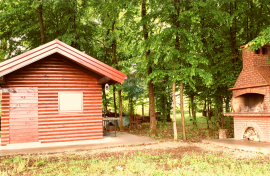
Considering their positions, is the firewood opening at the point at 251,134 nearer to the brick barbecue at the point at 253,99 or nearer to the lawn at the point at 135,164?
the brick barbecue at the point at 253,99

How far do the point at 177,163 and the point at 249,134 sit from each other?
495 cm

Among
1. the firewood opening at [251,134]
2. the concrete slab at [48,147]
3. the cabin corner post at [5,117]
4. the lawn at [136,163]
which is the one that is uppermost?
the cabin corner post at [5,117]

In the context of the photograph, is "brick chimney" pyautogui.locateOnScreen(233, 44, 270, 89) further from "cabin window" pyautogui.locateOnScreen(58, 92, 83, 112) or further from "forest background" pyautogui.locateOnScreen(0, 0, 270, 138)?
"cabin window" pyautogui.locateOnScreen(58, 92, 83, 112)

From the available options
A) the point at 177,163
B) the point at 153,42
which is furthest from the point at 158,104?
the point at 177,163

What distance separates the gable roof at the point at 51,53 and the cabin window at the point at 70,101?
1.68m

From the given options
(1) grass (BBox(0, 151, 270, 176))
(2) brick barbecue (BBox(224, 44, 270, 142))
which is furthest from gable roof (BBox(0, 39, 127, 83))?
(2) brick barbecue (BBox(224, 44, 270, 142))

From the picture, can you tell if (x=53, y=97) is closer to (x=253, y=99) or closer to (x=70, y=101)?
(x=70, y=101)

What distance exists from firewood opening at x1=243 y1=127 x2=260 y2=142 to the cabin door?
29.4 ft

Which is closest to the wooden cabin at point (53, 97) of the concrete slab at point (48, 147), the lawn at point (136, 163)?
the concrete slab at point (48, 147)

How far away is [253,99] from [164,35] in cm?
508

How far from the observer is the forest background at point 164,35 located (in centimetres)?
951

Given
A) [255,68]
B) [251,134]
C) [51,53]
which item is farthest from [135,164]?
[255,68]

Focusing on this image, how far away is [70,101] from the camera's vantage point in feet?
Answer: 31.9

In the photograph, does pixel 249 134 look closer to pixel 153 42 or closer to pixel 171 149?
pixel 171 149
